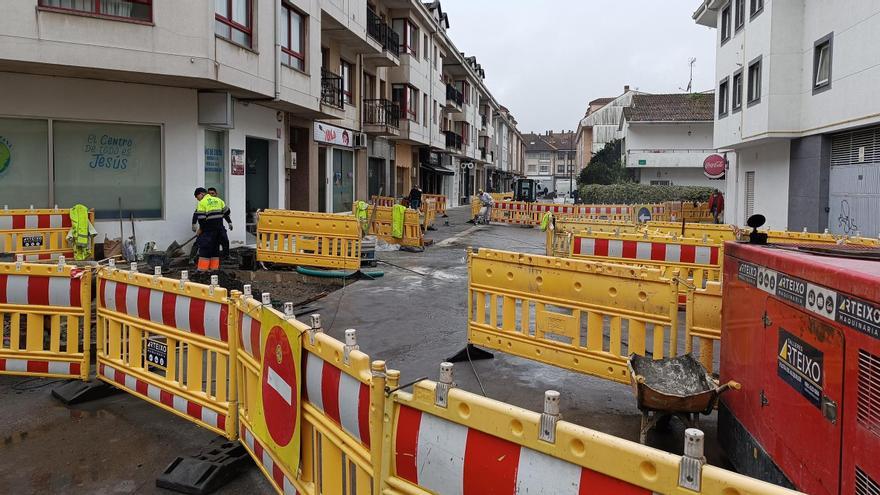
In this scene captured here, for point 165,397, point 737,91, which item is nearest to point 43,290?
point 165,397

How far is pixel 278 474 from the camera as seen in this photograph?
362cm

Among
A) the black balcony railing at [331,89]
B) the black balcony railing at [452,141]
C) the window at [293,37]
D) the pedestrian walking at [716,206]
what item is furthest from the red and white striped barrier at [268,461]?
the black balcony railing at [452,141]

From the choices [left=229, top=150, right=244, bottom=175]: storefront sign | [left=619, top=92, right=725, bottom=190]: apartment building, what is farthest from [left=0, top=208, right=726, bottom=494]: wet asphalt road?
[left=619, top=92, right=725, bottom=190]: apartment building

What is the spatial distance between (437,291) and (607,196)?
98.8ft

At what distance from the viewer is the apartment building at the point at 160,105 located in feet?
40.2

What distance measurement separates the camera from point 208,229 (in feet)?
39.2

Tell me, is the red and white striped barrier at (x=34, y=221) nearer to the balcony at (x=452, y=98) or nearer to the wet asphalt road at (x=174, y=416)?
the wet asphalt road at (x=174, y=416)

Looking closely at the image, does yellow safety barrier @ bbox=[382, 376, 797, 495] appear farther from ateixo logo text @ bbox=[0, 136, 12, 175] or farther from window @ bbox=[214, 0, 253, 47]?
ateixo logo text @ bbox=[0, 136, 12, 175]

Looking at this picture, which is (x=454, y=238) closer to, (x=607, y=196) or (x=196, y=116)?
(x=196, y=116)

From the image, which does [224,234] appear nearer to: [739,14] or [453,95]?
[739,14]

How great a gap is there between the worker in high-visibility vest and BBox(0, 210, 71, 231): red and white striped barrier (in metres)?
2.73

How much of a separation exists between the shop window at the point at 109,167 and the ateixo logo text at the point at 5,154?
0.81 metres

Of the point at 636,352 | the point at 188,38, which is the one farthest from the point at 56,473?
the point at 188,38

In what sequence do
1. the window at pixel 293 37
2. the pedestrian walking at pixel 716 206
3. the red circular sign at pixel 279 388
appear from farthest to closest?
the pedestrian walking at pixel 716 206, the window at pixel 293 37, the red circular sign at pixel 279 388
